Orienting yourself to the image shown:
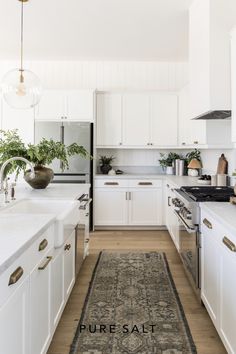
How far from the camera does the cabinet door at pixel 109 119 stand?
5285mm

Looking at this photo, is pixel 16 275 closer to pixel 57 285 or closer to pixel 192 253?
pixel 57 285

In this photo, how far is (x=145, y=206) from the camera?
516 centimetres

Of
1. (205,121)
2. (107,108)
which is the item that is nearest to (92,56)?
(107,108)

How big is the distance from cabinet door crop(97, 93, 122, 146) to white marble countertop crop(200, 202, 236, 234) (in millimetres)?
3077

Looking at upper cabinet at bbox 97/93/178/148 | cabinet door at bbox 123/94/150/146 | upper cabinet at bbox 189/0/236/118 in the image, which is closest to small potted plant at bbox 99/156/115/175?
upper cabinet at bbox 97/93/178/148

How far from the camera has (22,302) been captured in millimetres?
1305

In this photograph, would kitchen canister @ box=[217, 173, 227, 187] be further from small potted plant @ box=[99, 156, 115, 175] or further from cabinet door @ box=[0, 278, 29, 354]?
cabinet door @ box=[0, 278, 29, 354]

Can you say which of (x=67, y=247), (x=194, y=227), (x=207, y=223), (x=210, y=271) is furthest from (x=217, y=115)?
(x=67, y=247)

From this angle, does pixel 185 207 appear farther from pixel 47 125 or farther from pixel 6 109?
pixel 6 109

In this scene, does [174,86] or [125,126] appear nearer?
[125,126]

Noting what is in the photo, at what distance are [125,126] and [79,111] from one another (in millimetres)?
809

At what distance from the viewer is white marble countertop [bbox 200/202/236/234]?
1.75 meters

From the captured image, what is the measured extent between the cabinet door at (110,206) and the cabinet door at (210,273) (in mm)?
2777

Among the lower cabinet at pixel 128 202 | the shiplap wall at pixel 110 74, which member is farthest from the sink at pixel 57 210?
the shiplap wall at pixel 110 74
